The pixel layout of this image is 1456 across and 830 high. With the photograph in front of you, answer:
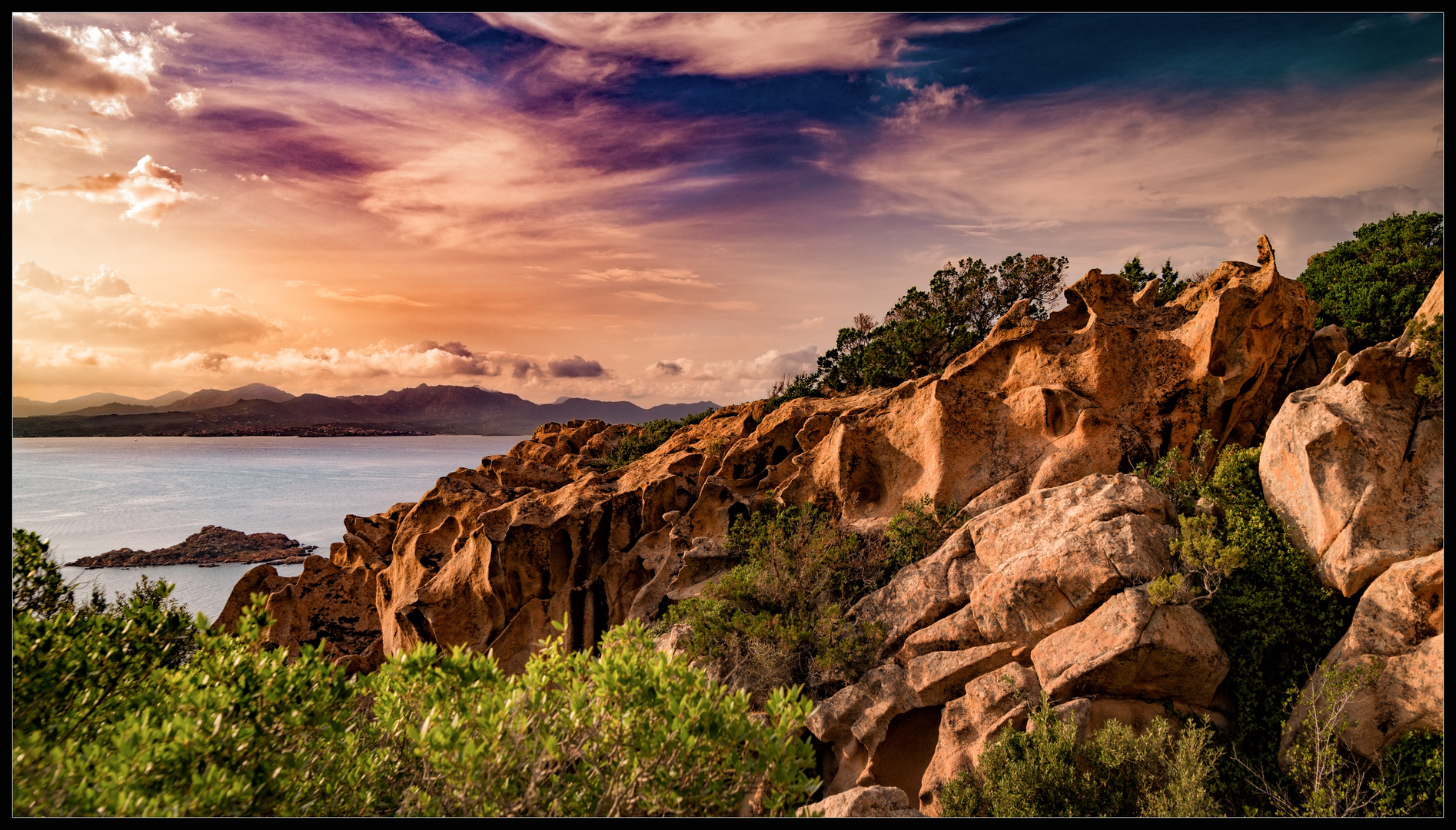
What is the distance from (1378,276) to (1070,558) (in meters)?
33.2

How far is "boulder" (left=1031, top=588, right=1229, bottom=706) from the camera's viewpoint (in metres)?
11.4

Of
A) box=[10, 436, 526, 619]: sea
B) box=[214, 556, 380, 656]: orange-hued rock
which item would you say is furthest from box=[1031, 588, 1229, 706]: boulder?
box=[10, 436, 526, 619]: sea

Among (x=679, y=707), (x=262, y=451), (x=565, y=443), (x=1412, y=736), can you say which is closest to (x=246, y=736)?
(x=679, y=707)

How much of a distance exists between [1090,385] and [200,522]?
8606 centimetres

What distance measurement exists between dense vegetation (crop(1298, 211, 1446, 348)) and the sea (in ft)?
162

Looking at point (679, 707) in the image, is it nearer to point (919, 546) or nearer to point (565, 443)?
Result: point (919, 546)

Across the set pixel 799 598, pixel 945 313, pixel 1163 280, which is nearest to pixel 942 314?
pixel 945 313

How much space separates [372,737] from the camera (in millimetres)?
7906

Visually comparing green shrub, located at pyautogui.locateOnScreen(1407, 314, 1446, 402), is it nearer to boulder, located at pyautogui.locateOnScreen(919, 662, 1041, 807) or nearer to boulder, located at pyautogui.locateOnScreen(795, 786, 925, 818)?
boulder, located at pyautogui.locateOnScreen(919, 662, 1041, 807)

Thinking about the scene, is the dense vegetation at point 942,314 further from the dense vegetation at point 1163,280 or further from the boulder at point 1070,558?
the boulder at point 1070,558

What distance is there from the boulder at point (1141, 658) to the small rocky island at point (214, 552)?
71.7 m

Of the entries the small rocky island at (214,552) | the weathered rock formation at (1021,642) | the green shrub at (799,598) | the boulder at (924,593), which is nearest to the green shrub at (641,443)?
the green shrub at (799,598)

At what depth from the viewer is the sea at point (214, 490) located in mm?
55531

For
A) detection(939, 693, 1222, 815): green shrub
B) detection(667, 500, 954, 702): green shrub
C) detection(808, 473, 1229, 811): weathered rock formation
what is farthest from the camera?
detection(667, 500, 954, 702): green shrub
